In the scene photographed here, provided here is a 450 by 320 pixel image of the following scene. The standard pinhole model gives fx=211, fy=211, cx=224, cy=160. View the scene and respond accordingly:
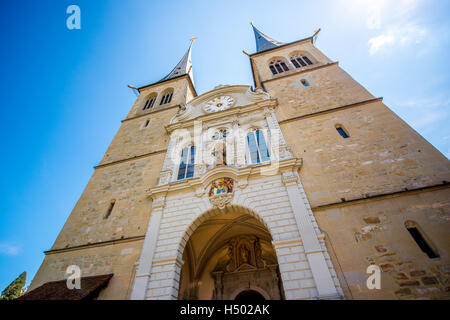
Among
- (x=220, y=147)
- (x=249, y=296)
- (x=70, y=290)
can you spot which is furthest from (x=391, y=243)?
(x=70, y=290)

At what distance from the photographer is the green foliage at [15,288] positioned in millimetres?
21359

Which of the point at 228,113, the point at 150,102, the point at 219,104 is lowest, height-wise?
the point at 228,113

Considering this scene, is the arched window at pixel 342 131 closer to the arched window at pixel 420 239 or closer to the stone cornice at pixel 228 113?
the stone cornice at pixel 228 113

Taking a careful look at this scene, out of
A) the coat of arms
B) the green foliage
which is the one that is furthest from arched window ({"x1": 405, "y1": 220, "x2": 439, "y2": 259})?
the green foliage

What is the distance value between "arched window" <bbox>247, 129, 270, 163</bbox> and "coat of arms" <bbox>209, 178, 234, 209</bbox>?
1.49 m

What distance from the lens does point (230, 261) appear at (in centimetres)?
924

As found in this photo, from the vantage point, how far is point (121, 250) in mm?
7113

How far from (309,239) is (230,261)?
4.88m

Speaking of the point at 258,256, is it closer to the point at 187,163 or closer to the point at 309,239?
the point at 309,239

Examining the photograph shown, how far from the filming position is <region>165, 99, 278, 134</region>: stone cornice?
10.1 m

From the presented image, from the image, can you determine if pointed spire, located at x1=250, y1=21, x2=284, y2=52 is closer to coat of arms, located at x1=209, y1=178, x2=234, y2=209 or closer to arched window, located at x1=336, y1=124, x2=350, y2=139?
arched window, located at x1=336, y1=124, x2=350, y2=139

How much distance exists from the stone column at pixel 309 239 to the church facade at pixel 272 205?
0.03m

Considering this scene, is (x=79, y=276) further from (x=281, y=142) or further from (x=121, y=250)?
(x=281, y=142)
